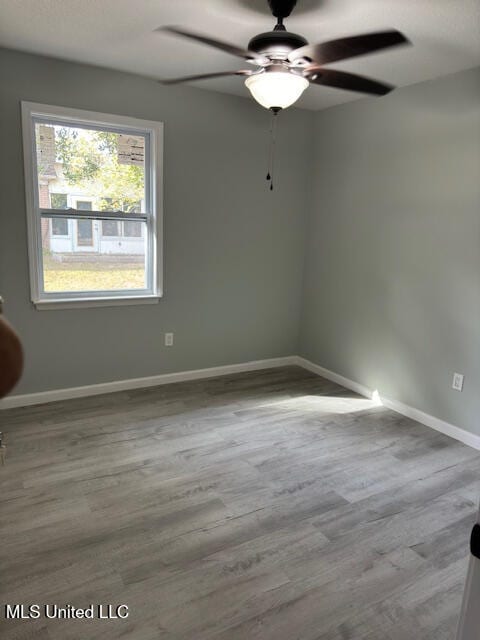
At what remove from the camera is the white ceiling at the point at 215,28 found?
6.93 feet

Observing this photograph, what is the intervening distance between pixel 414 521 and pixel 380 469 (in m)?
0.47

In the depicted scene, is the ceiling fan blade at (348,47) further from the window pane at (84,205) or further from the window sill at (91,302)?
the window sill at (91,302)

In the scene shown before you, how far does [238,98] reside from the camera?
371cm

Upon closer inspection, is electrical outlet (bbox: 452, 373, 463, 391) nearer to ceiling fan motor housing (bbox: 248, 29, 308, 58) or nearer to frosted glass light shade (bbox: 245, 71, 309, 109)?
frosted glass light shade (bbox: 245, 71, 309, 109)

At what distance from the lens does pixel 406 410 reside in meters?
3.44

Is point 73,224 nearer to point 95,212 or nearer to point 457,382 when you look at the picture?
point 95,212

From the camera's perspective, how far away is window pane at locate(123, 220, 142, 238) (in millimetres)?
3521

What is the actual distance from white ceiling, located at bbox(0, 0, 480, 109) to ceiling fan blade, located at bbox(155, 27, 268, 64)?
1.09ft

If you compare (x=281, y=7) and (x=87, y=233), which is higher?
(x=281, y=7)

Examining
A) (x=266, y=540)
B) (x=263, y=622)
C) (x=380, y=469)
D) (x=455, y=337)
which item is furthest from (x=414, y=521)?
(x=455, y=337)

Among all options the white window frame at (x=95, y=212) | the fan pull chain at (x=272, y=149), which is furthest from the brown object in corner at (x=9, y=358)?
the fan pull chain at (x=272, y=149)

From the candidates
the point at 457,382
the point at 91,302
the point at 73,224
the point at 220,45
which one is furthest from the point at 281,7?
the point at 457,382

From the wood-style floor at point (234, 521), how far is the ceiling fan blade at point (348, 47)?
2.14 meters

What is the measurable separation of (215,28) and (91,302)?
2058mm
